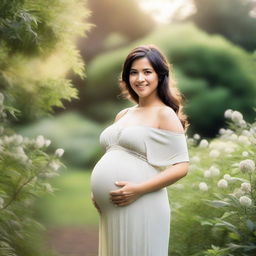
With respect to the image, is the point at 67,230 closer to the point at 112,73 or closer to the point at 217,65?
the point at 112,73

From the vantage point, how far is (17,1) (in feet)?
13.4

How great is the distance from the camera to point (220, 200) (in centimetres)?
393

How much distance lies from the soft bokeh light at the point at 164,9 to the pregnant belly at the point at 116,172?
3.58m

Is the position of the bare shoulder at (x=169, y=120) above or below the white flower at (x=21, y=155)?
below

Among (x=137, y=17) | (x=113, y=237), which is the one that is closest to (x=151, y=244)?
(x=113, y=237)

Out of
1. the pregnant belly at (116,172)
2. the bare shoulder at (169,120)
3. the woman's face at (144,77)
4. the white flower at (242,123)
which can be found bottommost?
the pregnant belly at (116,172)

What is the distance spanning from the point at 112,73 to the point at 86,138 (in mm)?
851

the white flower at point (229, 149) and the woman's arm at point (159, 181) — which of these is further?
the white flower at point (229, 149)

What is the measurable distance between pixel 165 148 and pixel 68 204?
280 cm

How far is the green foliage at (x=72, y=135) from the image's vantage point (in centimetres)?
551

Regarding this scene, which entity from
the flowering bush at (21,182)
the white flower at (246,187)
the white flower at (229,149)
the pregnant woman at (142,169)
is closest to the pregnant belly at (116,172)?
the pregnant woman at (142,169)

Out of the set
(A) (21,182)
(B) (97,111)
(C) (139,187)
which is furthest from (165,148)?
(B) (97,111)

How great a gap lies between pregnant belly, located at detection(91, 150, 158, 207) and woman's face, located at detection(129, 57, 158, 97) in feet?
1.19

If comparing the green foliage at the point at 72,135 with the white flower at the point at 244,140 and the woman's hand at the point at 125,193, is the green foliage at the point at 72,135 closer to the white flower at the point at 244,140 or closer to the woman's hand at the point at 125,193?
the white flower at the point at 244,140
